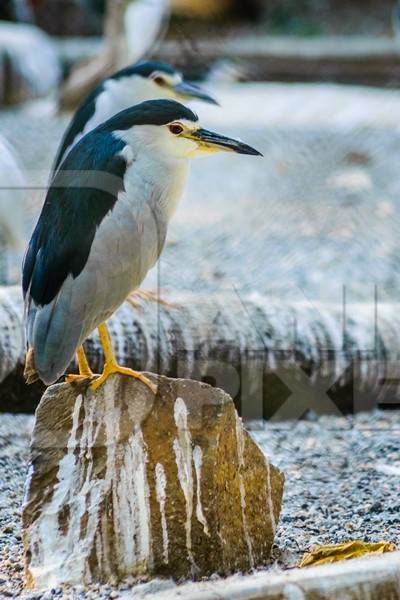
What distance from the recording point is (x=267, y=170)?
7.15 m

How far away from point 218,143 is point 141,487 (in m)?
0.81

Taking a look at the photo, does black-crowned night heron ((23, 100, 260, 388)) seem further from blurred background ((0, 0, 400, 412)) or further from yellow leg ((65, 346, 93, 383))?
blurred background ((0, 0, 400, 412))

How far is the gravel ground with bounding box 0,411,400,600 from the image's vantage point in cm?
241

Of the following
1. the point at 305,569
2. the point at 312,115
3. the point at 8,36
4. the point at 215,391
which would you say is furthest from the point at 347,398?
the point at 8,36

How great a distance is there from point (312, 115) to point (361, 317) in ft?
14.6

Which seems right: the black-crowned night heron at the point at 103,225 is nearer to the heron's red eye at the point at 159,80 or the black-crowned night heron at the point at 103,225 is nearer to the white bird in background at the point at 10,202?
the white bird in background at the point at 10,202

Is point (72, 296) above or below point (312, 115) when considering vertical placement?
below

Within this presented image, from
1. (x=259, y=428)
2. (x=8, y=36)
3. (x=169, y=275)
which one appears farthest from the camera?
(x=8, y=36)

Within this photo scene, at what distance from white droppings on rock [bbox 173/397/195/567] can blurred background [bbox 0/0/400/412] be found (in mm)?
1251

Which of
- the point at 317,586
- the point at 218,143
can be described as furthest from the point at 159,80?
the point at 317,586

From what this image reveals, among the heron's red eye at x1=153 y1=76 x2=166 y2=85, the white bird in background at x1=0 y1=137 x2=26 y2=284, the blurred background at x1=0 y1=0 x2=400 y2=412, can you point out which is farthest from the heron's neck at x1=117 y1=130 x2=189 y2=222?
the heron's red eye at x1=153 y1=76 x2=166 y2=85

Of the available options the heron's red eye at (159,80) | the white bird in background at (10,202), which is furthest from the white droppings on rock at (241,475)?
the heron's red eye at (159,80)

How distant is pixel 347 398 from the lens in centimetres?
385

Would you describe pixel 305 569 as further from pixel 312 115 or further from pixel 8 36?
pixel 8 36
